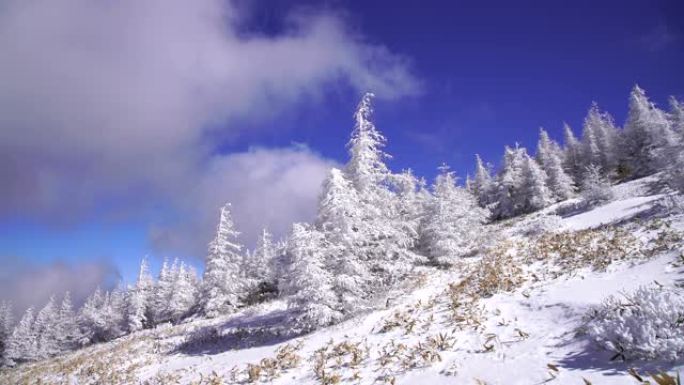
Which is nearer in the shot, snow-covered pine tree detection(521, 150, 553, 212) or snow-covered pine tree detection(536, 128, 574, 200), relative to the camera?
snow-covered pine tree detection(521, 150, 553, 212)

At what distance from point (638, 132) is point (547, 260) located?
49.3 meters

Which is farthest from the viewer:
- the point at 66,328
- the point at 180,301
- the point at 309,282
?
the point at 66,328

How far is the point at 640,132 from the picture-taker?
1956 inches

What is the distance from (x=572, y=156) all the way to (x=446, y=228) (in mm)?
49597

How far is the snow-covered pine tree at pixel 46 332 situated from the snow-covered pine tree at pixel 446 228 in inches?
2491

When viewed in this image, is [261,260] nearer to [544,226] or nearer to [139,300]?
[139,300]

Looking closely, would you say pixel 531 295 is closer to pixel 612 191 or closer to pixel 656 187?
pixel 656 187

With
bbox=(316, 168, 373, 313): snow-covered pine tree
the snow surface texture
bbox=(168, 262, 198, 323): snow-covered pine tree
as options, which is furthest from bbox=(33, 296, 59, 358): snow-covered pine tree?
bbox=(316, 168, 373, 313): snow-covered pine tree

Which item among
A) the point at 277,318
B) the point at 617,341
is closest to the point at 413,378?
the point at 617,341

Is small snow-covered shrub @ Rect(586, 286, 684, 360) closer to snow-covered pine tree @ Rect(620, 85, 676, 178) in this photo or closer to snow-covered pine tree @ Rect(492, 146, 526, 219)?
snow-covered pine tree @ Rect(492, 146, 526, 219)

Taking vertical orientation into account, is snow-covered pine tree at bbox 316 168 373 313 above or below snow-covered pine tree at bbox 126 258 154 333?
below

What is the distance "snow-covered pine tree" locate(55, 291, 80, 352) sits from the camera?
61.2 meters

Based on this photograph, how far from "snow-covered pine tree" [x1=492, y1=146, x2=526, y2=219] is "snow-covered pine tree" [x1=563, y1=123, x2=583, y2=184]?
12.2 m

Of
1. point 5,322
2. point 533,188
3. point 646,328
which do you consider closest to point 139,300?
point 5,322
